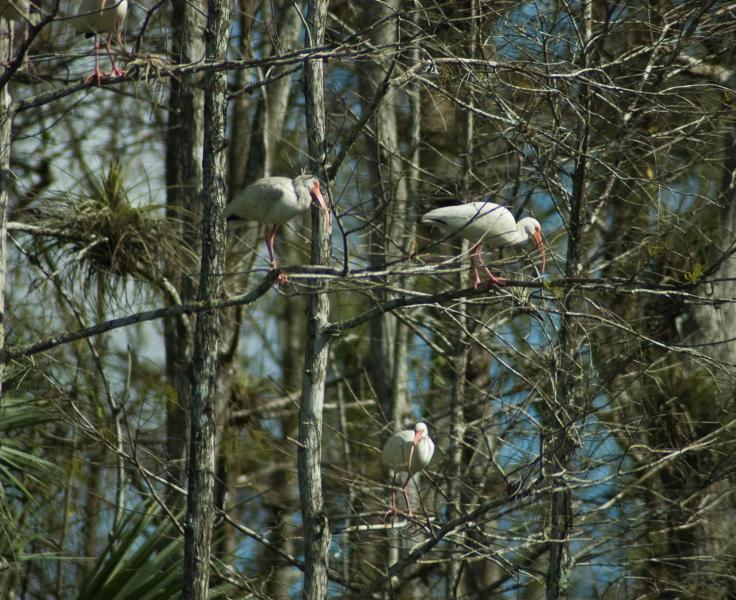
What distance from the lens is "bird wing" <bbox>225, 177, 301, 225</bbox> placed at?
4.97 m

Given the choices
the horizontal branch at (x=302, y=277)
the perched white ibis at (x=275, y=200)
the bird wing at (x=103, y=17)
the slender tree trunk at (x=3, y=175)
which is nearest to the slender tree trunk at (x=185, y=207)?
the bird wing at (x=103, y=17)

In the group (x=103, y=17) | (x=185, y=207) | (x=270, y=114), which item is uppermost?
(x=270, y=114)

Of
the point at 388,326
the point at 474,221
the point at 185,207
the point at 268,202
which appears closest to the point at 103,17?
the point at 268,202

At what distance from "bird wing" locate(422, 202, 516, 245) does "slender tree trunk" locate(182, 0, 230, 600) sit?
101 centimetres

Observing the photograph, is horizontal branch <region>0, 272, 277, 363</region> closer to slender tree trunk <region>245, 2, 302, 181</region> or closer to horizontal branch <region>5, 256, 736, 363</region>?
horizontal branch <region>5, 256, 736, 363</region>

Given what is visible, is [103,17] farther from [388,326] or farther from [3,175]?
Result: [388,326]

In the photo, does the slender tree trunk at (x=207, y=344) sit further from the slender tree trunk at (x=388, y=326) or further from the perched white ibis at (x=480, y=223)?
the slender tree trunk at (x=388, y=326)

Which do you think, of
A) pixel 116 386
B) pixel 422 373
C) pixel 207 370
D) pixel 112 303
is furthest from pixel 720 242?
pixel 116 386

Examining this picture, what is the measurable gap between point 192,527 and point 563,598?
7.31 ft

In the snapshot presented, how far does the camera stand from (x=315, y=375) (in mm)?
5840

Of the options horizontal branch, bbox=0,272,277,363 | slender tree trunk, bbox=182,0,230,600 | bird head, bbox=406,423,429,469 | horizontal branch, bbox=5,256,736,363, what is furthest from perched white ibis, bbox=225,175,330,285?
bird head, bbox=406,423,429,469

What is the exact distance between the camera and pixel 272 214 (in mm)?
5039

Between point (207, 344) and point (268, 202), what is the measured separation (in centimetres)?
79

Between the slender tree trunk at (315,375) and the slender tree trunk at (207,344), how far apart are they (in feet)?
1.70
